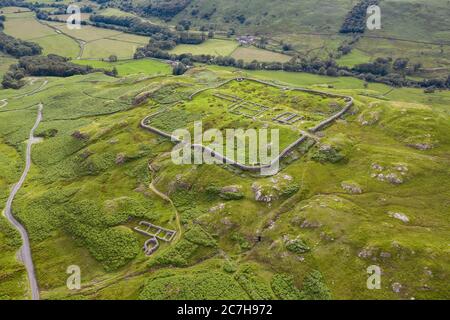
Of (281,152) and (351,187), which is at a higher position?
(281,152)

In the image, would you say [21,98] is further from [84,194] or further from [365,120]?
[365,120]

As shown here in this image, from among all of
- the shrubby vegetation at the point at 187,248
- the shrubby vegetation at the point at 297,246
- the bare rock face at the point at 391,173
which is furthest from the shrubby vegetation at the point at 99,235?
the bare rock face at the point at 391,173

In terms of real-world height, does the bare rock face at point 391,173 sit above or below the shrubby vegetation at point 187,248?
above

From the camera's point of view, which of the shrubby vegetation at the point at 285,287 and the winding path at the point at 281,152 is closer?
the shrubby vegetation at the point at 285,287

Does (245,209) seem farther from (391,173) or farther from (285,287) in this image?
(391,173)

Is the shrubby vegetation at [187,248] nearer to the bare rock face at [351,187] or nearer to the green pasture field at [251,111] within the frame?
the bare rock face at [351,187]

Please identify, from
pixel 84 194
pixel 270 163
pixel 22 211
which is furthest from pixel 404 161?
pixel 22 211

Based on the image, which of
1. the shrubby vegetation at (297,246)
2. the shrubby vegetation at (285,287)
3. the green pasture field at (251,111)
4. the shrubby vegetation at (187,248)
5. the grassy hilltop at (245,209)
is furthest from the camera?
the green pasture field at (251,111)

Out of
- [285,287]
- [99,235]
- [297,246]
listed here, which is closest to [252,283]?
[285,287]
